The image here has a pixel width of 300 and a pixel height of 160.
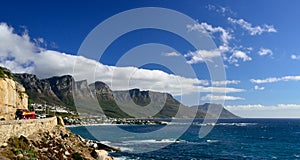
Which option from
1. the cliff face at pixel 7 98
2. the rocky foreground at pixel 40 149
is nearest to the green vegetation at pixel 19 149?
the rocky foreground at pixel 40 149

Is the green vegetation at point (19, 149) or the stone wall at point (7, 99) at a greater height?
the stone wall at point (7, 99)

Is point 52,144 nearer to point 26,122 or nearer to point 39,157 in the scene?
point 26,122

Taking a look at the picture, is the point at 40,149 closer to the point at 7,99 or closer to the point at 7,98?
the point at 7,98

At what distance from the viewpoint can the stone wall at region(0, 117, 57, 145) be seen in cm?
2836

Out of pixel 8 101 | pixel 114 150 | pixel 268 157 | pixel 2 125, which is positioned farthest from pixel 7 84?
pixel 268 157

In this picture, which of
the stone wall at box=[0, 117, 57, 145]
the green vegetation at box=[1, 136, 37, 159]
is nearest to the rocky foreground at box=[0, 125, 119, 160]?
the green vegetation at box=[1, 136, 37, 159]

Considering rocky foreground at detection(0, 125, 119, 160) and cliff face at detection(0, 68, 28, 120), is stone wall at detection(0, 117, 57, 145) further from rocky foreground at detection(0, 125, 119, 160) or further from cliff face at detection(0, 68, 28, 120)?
cliff face at detection(0, 68, 28, 120)

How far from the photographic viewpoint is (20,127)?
33000 millimetres

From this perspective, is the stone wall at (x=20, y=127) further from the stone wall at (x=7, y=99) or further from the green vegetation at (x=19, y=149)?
the stone wall at (x=7, y=99)

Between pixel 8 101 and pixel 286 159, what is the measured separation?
55.6 meters

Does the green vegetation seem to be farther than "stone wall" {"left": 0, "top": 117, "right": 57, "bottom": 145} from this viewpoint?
No

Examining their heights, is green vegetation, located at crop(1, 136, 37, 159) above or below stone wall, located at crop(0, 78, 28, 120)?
below

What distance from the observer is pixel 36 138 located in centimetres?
3662

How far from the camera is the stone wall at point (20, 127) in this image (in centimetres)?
2836
